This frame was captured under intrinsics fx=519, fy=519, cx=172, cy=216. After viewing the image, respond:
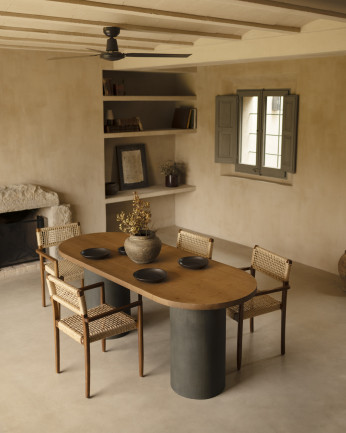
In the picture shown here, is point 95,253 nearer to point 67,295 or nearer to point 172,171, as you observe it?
point 67,295

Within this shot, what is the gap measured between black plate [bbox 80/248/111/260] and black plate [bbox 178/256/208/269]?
697 mm

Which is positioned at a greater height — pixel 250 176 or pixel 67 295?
pixel 250 176

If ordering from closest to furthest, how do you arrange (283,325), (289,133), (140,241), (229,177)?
1. (140,241)
2. (283,325)
3. (289,133)
4. (229,177)

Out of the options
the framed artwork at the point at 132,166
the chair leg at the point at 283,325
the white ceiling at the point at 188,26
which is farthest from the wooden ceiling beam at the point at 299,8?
the framed artwork at the point at 132,166

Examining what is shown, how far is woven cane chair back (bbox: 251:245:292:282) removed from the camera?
4.43m

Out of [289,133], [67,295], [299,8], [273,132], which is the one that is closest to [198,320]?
[67,295]

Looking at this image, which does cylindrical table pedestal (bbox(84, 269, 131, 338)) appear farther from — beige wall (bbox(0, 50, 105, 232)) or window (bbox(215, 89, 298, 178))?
window (bbox(215, 89, 298, 178))

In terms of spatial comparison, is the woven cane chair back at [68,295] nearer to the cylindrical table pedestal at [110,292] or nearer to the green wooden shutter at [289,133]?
the cylindrical table pedestal at [110,292]

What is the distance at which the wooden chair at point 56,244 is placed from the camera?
212 inches

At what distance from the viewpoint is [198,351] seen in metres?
3.85

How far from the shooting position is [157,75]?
8.69m

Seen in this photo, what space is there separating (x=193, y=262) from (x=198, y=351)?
0.89m

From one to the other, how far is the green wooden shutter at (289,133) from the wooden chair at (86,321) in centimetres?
374

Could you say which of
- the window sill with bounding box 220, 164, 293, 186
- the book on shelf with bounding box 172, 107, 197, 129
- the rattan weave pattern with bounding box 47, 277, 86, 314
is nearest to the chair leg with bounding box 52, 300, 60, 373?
the rattan weave pattern with bounding box 47, 277, 86, 314
